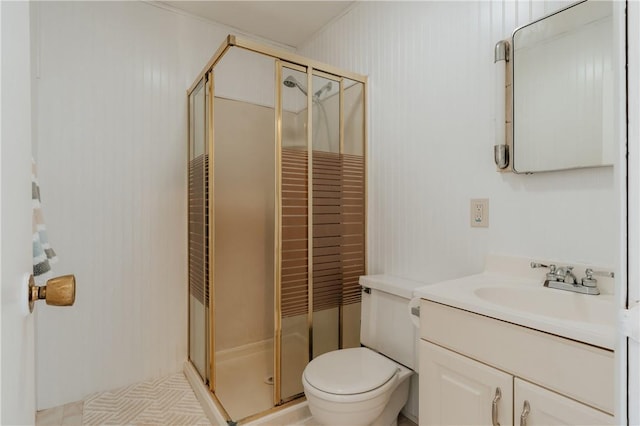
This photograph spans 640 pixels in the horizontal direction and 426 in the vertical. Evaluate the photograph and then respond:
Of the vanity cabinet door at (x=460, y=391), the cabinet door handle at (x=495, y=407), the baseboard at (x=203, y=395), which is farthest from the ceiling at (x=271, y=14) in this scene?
the baseboard at (x=203, y=395)

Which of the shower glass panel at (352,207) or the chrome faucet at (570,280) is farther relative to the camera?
the shower glass panel at (352,207)

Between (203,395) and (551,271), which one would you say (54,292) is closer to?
(551,271)

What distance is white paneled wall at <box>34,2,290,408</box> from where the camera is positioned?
2.00m

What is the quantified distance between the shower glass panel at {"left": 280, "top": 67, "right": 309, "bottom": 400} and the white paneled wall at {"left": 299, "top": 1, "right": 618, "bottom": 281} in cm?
48

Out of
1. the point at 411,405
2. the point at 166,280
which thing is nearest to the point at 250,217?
the point at 166,280

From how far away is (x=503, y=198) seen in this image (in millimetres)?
1489

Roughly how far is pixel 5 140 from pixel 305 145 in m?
1.62

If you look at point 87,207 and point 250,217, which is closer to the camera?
point 87,207

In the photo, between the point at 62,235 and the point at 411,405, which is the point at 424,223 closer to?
the point at 411,405

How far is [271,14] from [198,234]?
163 cm

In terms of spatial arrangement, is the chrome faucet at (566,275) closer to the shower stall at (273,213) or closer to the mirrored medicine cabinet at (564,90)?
the mirrored medicine cabinet at (564,90)

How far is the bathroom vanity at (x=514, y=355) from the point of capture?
836 millimetres

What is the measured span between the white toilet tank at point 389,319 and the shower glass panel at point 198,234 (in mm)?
964

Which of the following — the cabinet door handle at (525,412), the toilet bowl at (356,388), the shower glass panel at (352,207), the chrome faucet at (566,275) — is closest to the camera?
the cabinet door handle at (525,412)
